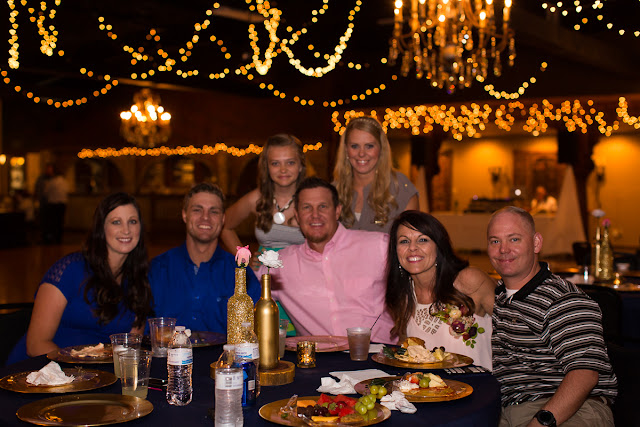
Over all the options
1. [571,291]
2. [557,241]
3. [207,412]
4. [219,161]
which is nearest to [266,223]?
[571,291]

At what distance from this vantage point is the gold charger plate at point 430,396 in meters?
1.91

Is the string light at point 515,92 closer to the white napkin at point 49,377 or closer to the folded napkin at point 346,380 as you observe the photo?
the folded napkin at point 346,380

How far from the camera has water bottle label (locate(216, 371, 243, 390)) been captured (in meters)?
1.71

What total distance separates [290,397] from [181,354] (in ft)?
1.09

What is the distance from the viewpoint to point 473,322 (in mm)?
2803

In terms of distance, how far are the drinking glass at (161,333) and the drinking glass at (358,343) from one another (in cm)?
63

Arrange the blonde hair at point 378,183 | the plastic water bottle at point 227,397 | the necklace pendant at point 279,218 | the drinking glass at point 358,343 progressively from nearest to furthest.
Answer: the plastic water bottle at point 227,397, the drinking glass at point 358,343, the blonde hair at point 378,183, the necklace pendant at point 279,218

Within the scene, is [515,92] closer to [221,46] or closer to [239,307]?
[221,46]

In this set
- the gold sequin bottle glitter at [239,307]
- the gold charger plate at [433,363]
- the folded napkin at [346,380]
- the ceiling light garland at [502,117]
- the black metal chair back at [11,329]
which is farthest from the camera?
the ceiling light garland at [502,117]

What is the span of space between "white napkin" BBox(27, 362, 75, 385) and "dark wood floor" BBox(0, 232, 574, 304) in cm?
589

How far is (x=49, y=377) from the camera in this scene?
209cm

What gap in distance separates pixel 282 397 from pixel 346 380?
8.4 inches

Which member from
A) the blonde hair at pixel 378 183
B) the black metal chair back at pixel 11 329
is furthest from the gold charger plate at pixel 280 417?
the blonde hair at pixel 378 183

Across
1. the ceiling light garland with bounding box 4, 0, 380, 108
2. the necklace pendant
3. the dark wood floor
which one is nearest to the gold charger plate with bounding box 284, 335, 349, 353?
the necklace pendant
